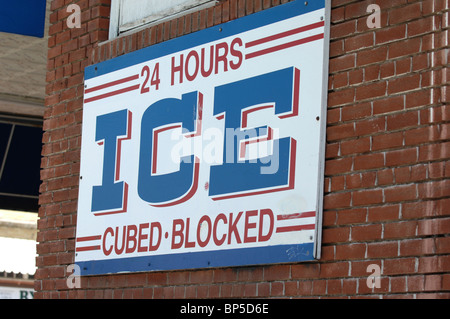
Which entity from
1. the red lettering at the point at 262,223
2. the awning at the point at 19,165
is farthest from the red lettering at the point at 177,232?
the awning at the point at 19,165

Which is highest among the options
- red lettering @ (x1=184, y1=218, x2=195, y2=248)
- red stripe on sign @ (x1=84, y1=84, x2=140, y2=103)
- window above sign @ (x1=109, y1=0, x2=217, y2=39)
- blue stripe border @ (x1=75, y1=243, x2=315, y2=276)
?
window above sign @ (x1=109, y1=0, x2=217, y2=39)

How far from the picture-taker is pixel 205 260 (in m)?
5.65

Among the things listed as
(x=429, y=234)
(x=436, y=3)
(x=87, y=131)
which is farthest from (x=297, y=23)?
(x=87, y=131)

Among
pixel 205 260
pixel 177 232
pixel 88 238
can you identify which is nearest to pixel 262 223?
pixel 205 260

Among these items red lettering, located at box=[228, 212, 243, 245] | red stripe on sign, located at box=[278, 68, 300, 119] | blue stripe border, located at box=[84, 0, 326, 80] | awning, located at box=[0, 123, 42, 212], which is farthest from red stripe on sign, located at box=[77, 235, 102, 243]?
awning, located at box=[0, 123, 42, 212]

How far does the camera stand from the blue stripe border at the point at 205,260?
511cm

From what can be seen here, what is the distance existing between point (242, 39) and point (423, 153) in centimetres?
153

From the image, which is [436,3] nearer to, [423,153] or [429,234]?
[423,153]

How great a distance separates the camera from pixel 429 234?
4480 millimetres

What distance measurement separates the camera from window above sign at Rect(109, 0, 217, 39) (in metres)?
6.34

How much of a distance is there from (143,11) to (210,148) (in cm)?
144

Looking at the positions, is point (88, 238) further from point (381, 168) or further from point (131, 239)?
point (381, 168)

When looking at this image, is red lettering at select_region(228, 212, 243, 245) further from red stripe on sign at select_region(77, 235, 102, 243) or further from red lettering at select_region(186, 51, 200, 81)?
red stripe on sign at select_region(77, 235, 102, 243)

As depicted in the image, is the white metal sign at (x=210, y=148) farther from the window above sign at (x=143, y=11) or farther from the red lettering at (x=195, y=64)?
the window above sign at (x=143, y=11)
